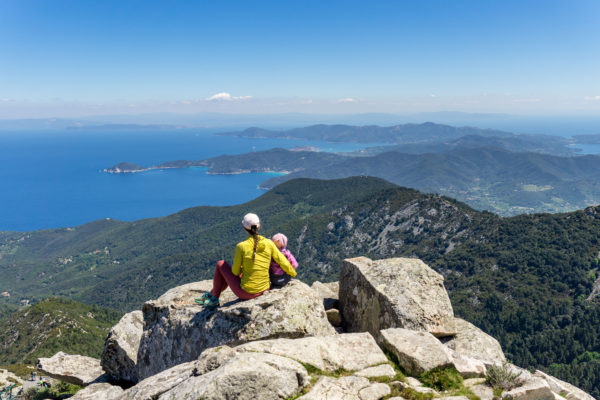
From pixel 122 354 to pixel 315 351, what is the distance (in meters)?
11.4

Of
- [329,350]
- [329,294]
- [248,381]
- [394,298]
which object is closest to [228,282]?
[329,350]

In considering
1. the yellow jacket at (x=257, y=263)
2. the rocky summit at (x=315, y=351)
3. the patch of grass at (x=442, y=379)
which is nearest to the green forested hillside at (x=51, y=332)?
the rocky summit at (x=315, y=351)

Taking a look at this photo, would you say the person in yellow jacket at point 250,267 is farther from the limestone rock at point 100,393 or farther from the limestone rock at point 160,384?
the limestone rock at point 100,393

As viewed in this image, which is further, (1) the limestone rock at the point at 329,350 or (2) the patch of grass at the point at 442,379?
(1) the limestone rock at the point at 329,350

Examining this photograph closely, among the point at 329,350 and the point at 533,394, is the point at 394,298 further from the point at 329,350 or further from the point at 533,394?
the point at 533,394

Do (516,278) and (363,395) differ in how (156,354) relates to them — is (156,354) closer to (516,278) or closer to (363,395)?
(363,395)

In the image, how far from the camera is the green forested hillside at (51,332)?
75562 mm

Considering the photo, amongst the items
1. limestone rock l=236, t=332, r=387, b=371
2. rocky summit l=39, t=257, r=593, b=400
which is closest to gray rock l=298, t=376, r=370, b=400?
rocky summit l=39, t=257, r=593, b=400

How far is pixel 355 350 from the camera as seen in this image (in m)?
9.84

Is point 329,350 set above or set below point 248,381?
below

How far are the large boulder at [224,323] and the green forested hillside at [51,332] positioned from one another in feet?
240

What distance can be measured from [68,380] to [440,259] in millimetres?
148006

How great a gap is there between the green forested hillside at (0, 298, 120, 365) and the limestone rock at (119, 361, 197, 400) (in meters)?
76.7

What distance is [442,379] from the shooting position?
28.2ft
